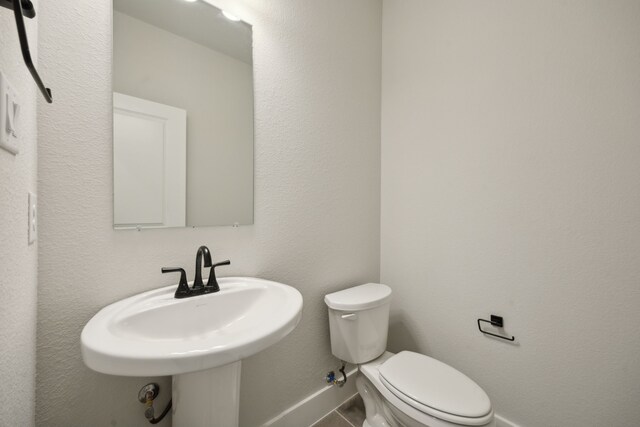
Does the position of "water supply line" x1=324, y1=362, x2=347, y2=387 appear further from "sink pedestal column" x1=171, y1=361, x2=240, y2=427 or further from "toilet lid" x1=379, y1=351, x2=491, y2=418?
"sink pedestal column" x1=171, y1=361, x2=240, y2=427

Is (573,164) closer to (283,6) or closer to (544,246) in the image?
(544,246)

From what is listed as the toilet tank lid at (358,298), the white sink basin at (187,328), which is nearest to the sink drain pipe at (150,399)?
the white sink basin at (187,328)

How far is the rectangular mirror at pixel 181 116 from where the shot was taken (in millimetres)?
799

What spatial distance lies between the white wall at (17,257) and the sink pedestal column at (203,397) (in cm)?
31

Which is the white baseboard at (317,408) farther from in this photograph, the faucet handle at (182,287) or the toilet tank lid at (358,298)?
the faucet handle at (182,287)

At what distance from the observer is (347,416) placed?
4.28ft

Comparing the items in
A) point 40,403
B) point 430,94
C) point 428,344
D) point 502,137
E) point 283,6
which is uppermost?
point 283,6

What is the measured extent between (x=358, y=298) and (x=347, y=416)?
68 cm

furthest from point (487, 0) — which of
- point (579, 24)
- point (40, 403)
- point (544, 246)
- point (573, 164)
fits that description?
point (40, 403)

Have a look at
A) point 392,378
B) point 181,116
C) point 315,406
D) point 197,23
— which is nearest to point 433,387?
point 392,378

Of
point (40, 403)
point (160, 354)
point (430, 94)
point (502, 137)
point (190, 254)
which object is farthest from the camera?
point (430, 94)

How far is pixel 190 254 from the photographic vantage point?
913 mm

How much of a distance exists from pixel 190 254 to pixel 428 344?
4.34 ft

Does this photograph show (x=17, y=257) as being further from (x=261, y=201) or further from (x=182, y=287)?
(x=261, y=201)
